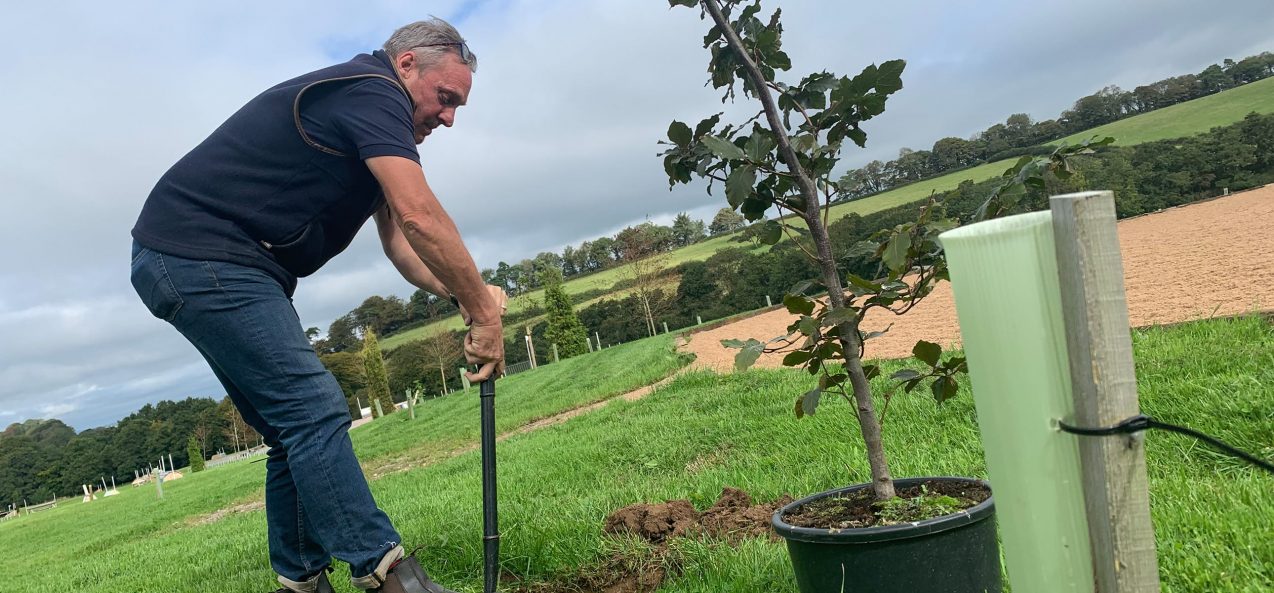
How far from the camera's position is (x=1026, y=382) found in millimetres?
966

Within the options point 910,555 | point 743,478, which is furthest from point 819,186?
point 743,478

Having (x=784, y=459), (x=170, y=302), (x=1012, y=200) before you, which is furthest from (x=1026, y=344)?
(x=784, y=459)

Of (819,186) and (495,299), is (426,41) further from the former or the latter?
(819,186)

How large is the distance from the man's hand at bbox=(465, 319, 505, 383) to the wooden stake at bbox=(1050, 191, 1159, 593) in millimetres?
1814

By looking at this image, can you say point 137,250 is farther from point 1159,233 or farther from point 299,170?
point 1159,233

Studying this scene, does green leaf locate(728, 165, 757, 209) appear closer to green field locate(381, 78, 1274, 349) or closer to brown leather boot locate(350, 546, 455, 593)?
brown leather boot locate(350, 546, 455, 593)

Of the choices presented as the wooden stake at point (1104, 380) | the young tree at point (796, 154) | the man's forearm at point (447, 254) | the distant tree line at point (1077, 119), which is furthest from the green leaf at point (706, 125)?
the distant tree line at point (1077, 119)

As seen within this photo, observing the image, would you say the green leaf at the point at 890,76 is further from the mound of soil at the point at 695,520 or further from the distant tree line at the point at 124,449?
the distant tree line at the point at 124,449

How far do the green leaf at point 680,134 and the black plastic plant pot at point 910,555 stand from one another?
1.16 metres

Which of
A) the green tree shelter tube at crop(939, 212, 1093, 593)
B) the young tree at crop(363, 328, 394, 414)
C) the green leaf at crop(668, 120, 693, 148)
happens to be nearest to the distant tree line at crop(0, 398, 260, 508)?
the young tree at crop(363, 328, 394, 414)

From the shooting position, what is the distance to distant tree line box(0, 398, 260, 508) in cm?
6738

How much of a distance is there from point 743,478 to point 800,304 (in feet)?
6.40

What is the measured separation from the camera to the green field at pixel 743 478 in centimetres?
224

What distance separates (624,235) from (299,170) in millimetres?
44213
